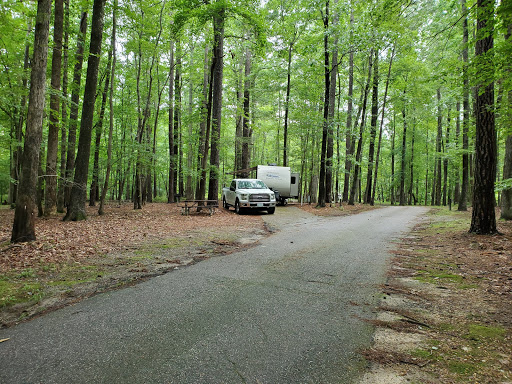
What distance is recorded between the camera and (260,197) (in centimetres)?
1458

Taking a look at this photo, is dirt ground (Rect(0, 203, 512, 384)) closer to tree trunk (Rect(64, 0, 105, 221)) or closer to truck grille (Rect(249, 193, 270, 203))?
tree trunk (Rect(64, 0, 105, 221))

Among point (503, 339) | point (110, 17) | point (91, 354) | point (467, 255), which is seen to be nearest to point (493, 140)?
point (467, 255)

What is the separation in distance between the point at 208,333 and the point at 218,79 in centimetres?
1365

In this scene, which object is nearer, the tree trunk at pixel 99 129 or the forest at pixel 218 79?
the forest at pixel 218 79

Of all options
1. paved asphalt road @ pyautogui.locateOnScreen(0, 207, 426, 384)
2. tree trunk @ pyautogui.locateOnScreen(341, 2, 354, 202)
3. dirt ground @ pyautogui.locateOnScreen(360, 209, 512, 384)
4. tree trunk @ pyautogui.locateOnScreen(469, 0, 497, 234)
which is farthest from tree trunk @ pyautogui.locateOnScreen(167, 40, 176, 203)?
dirt ground @ pyautogui.locateOnScreen(360, 209, 512, 384)

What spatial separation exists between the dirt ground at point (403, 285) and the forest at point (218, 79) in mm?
→ 1525

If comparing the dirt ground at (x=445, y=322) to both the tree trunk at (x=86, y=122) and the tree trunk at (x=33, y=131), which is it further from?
the tree trunk at (x=86, y=122)

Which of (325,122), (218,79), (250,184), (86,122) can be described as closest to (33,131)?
(86,122)

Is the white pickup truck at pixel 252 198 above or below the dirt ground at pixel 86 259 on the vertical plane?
above

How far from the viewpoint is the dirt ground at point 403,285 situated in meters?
2.18

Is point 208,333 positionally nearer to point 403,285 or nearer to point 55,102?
point 403,285

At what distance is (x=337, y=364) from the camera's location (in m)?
2.13

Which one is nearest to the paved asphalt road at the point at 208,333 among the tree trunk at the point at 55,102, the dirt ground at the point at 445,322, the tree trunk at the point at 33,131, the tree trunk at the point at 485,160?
the dirt ground at the point at 445,322

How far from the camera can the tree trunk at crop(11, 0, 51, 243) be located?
5703mm
